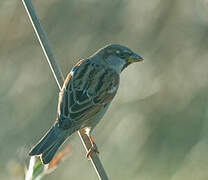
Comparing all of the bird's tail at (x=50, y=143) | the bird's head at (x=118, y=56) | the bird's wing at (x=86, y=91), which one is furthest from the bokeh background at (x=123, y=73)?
the bird's tail at (x=50, y=143)

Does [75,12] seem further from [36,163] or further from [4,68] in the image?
[36,163]

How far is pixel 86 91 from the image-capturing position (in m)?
3.09

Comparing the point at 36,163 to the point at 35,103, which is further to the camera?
the point at 35,103

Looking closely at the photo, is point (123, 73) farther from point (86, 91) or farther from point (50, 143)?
point (50, 143)

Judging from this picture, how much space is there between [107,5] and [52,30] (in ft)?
1.88

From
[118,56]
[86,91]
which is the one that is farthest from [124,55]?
[86,91]

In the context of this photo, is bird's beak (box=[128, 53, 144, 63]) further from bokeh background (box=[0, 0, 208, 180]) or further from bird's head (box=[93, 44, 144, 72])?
bokeh background (box=[0, 0, 208, 180])

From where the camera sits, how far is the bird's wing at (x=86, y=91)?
2924 mm

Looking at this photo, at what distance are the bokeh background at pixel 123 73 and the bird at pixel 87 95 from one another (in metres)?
0.91

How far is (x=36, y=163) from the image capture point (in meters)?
2.11

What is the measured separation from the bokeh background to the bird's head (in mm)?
876

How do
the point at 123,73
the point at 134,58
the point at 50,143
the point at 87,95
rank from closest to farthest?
the point at 50,143 → the point at 87,95 → the point at 134,58 → the point at 123,73

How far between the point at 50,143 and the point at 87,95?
0.49 m

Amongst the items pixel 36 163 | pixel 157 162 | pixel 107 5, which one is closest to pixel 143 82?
pixel 107 5
